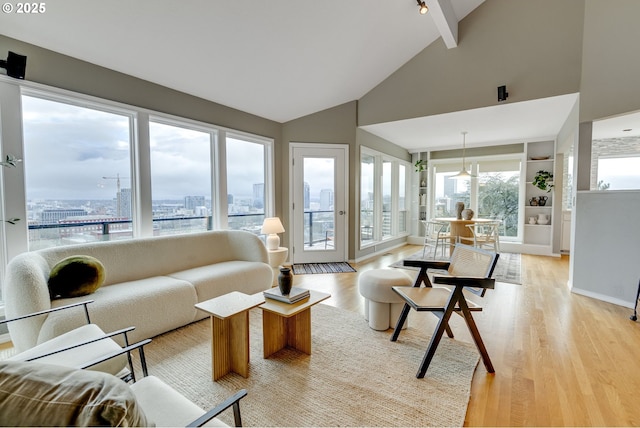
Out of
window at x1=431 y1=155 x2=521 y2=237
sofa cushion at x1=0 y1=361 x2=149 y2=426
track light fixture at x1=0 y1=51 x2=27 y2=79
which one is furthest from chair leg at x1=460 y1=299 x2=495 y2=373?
window at x1=431 y1=155 x2=521 y2=237

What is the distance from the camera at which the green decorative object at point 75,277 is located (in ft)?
6.93

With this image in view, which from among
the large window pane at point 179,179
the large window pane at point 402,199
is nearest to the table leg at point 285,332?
the large window pane at point 179,179

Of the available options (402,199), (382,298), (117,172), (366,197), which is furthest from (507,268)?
(117,172)

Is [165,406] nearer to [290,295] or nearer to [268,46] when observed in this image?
[290,295]

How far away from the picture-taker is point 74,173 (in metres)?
2.82

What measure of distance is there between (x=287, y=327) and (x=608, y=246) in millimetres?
3779

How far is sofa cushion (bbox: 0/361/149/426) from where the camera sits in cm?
64

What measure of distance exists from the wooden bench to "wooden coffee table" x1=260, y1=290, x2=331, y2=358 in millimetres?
721

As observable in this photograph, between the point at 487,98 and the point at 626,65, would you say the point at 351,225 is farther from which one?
the point at 626,65

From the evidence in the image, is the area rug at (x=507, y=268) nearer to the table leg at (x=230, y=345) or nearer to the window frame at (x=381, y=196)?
the window frame at (x=381, y=196)

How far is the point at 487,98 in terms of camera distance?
12.7 feet

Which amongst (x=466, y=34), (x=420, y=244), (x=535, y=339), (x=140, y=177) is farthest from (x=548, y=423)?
(x=420, y=244)

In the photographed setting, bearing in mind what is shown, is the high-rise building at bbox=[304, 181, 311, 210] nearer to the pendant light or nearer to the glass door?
the glass door

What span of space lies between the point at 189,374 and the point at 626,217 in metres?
4.60
